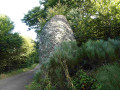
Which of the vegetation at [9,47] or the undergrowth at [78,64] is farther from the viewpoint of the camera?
the vegetation at [9,47]

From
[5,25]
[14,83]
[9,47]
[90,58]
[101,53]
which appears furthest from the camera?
[9,47]

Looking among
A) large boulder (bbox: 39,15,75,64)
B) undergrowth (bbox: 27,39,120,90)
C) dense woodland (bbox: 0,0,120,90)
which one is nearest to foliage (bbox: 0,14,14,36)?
dense woodland (bbox: 0,0,120,90)

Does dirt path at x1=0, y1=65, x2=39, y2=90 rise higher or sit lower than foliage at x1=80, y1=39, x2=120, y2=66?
lower

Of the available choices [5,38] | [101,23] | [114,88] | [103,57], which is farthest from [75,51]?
[5,38]

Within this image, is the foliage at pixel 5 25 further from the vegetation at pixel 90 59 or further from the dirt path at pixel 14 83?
the vegetation at pixel 90 59

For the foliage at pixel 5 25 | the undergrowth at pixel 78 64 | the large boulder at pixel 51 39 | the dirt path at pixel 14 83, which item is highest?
the foliage at pixel 5 25

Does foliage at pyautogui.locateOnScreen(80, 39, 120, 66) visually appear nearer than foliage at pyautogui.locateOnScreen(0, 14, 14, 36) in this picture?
Yes

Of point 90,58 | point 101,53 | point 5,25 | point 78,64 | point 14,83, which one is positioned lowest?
point 14,83

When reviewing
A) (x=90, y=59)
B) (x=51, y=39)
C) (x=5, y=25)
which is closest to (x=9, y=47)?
(x=5, y=25)

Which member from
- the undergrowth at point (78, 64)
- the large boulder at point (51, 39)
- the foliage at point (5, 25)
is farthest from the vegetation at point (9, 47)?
the undergrowth at point (78, 64)

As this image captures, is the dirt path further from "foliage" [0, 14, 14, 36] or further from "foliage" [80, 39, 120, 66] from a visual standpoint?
"foliage" [0, 14, 14, 36]

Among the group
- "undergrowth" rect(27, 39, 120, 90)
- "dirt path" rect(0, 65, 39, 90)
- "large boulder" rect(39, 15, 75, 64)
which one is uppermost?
"large boulder" rect(39, 15, 75, 64)

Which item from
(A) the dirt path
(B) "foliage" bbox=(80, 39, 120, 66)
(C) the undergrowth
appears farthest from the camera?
(A) the dirt path

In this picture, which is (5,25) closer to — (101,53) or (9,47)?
(9,47)
